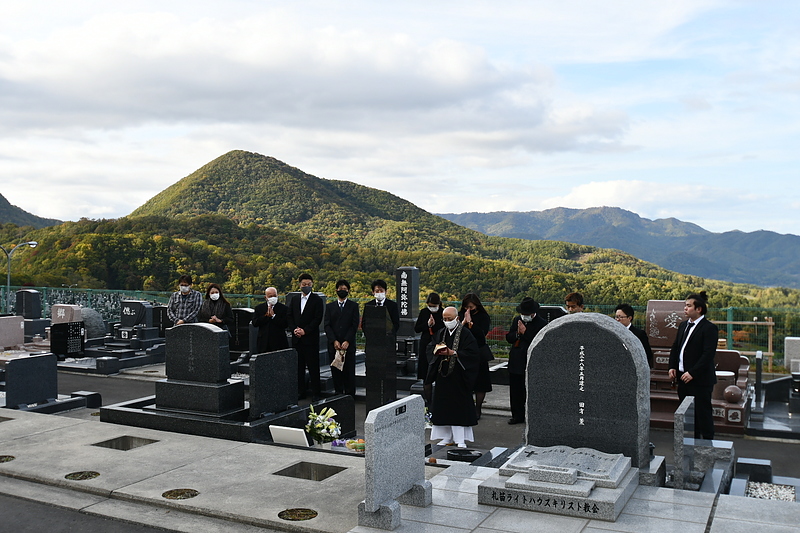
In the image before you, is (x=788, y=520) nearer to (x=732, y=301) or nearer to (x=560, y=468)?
(x=560, y=468)

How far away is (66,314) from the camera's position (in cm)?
1825

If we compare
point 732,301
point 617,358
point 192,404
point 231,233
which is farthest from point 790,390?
point 231,233

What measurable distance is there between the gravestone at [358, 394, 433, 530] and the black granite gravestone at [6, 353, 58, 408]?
24.6ft

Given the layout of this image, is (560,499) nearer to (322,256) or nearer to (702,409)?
(702,409)

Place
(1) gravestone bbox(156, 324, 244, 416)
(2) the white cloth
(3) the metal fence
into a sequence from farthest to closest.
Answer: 1. (3) the metal fence
2. (1) gravestone bbox(156, 324, 244, 416)
3. (2) the white cloth

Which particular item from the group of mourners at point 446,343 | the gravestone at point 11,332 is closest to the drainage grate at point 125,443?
the group of mourners at point 446,343

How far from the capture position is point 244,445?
27.0ft

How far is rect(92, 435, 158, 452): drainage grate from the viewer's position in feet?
27.4

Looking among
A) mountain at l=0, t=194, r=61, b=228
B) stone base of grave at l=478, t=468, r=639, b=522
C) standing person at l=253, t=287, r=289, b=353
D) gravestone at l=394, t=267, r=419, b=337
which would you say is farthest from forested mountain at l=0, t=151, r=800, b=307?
mountain at l=0, t=194, r=61, b=228

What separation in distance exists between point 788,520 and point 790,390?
6.87m

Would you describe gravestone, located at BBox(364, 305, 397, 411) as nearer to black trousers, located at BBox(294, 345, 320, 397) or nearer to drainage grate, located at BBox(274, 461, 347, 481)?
black trousers, located at BBox(294, 345, 320, 397)

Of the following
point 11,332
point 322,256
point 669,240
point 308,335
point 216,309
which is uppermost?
point 669,240

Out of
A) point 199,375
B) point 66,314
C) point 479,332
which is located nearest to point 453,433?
point 479,332

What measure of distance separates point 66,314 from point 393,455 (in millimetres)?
15672
